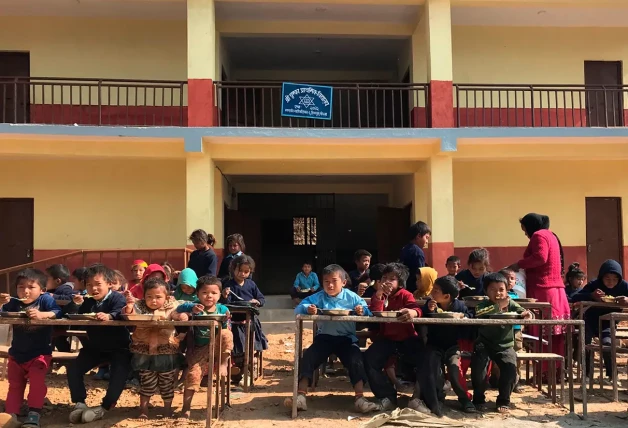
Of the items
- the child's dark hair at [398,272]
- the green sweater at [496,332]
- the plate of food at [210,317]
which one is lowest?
the green sweater at [496,332]

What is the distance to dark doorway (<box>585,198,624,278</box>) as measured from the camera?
13.5 meters

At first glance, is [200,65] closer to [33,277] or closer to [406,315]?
[33,277]

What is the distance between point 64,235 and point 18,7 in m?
4.91

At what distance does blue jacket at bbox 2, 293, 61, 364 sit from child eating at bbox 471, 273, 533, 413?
393 centimetres

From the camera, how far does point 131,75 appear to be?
508 inches

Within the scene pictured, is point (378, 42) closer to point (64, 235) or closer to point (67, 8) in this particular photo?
point (67, 8)

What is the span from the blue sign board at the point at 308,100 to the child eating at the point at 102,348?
6.91m

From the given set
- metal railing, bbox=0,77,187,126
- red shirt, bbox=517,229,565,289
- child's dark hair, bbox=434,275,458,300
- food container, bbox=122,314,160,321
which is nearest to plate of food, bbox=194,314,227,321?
food container, bbox=122,314,160,321

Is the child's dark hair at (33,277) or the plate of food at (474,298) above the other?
the child's dark hair at (33,277)

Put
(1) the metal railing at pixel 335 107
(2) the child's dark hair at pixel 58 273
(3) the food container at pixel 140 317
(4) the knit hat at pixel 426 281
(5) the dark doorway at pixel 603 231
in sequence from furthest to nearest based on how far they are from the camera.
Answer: (5) the dark doorway at pixel 603 231 < (1) the metal railing at pixel 335 107 < (2) the child's dark hair at pixel 58 273 < (4) the knit hat at pixel 426 281 < (3) the food container at pixel 140 317

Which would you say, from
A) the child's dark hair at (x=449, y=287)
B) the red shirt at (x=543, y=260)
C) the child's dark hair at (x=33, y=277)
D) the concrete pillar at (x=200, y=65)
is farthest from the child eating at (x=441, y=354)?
the concrete pillar at (x=200, y=65)

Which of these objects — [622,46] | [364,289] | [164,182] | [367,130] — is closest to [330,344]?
[364,289]

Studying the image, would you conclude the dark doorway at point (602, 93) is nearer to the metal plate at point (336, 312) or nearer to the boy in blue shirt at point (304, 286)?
the boy in blue shirt at point (304, 286)

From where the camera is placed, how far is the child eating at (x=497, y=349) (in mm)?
5551
